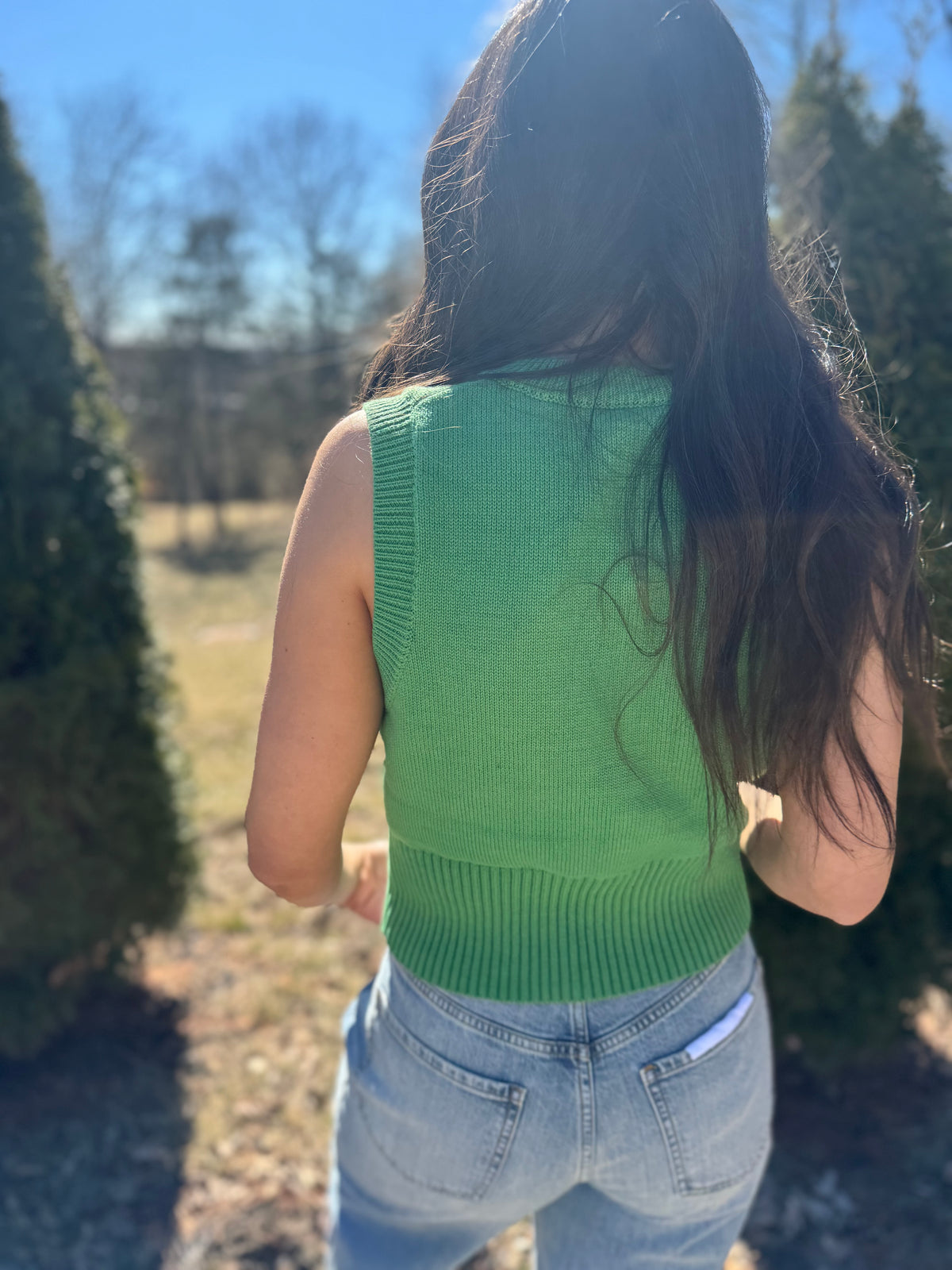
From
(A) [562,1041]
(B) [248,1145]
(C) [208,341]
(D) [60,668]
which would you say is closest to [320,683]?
(A) [562,1041]

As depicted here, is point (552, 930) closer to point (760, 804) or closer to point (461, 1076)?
point (461, 1076)

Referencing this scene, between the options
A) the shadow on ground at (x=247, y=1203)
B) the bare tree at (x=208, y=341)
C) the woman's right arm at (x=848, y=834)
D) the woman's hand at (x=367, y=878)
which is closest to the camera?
the woman's right arm at (x=848, y=834)

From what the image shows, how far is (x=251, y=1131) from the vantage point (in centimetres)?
269

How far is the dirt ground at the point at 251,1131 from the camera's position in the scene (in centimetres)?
235

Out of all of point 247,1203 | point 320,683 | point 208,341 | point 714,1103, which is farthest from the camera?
point 208,341

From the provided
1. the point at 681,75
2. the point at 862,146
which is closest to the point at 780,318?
the point at 681,75

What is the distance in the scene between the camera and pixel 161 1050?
2.98 m

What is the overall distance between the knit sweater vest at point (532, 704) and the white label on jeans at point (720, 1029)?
82 millimetres

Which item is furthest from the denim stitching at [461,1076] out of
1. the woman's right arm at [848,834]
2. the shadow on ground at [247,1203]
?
the shadow on ground at [247,1203]

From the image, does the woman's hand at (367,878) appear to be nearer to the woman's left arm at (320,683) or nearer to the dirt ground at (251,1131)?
the woman's left arm at (320,683)

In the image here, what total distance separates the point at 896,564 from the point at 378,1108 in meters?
0.90

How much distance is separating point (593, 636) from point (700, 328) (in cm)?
32

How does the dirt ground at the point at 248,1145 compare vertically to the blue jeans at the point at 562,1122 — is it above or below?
below

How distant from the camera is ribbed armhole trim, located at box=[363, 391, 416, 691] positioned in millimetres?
944
